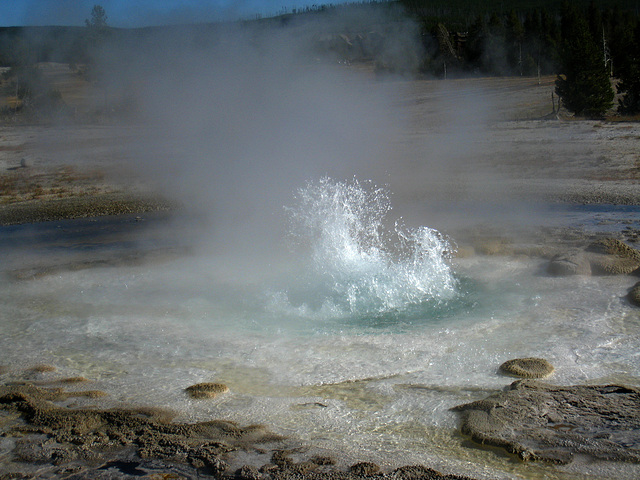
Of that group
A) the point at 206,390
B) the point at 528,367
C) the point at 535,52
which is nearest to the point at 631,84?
the point at 535,52

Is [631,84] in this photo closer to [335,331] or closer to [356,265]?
[356,265]

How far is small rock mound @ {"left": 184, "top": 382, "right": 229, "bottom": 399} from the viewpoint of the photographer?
2977 mm

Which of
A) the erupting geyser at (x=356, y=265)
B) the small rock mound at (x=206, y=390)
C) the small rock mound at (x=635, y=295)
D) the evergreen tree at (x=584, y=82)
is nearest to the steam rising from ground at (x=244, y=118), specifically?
the erupting geyser at (x=356, y=265)

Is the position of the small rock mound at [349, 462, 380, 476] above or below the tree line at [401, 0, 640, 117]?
below

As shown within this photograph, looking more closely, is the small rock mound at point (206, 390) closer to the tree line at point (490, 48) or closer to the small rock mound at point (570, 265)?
the tree line at point (490, 48)

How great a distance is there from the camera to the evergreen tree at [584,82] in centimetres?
1367

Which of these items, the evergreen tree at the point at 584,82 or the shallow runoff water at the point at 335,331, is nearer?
the shallow runoff water at the point at 335,331

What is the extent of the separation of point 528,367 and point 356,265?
76.1 inches

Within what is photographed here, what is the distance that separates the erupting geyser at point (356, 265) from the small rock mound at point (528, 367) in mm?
999

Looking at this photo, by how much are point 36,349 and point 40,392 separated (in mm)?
699

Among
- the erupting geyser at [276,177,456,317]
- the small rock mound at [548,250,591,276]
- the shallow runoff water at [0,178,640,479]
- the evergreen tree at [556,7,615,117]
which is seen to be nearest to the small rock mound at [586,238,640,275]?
the small rock mound at [548,250,591,276]

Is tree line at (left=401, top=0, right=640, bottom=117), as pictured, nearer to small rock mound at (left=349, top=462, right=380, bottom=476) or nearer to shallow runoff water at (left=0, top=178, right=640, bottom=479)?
shallow runoff water at (left=0, top=178, right=640, bottom=479)

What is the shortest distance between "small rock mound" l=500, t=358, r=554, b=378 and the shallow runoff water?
50 mm

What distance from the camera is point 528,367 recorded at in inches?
121
